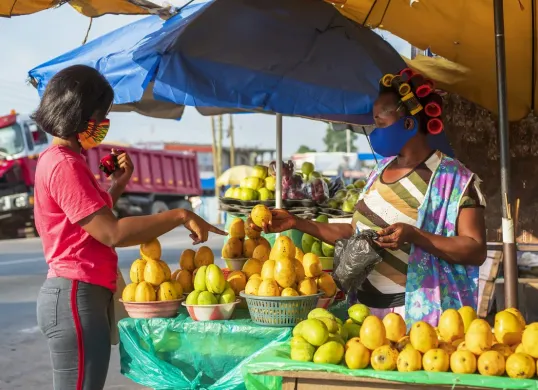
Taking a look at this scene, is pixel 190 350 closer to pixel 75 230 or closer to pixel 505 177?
pixel 75 230

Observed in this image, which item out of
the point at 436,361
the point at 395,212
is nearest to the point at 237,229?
the point at 395,212

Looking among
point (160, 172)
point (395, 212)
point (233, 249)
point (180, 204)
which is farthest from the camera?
point (180, 204)

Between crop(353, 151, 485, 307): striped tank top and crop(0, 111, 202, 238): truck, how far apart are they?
664 inches

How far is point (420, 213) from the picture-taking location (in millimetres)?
3264

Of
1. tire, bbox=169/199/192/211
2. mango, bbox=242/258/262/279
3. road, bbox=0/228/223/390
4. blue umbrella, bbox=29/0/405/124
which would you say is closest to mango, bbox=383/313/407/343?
mango, bbox=242/258/262/279

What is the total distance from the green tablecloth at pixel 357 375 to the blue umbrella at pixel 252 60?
1.82 meters

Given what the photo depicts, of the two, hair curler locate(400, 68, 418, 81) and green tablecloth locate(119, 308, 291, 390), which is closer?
hair curler locate(400, 68, 418, 81)

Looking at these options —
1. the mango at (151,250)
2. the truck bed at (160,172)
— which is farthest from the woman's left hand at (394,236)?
the truck bed at (160,172)

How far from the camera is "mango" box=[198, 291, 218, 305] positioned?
3.57 metres

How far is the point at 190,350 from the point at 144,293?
0.37 meters

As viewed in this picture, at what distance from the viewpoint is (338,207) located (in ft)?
19.9

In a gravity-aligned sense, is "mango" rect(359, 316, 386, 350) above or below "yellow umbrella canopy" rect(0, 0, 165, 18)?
below

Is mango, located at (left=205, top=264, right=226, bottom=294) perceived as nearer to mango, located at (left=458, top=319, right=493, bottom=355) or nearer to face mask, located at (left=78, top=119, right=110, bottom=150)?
face mask, located at (left=78, top=119, right=110, bottom=150)

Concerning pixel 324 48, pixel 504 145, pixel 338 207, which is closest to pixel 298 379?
pixel 504 145
